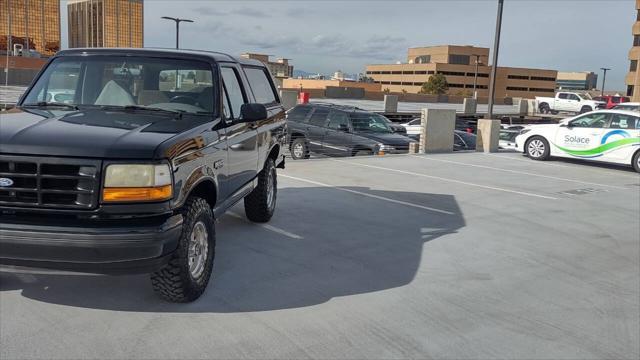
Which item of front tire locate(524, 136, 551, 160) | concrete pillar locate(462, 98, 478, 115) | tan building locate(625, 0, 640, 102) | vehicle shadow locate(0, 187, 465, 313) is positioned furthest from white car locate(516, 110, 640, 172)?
tan building locate(625, 0, 640, 102)

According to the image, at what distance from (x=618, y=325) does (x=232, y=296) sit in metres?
3.13

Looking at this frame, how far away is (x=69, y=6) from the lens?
11031 cm

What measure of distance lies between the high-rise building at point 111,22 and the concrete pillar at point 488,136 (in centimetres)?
8362

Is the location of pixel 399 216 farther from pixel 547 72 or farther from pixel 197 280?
pixel 547 72

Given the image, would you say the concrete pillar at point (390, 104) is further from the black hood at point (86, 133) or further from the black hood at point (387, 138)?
the black hood at point (86, 133)

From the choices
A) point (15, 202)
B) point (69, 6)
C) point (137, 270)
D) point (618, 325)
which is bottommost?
point (618, 325)

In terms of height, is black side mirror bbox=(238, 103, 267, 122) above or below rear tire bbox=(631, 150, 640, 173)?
above

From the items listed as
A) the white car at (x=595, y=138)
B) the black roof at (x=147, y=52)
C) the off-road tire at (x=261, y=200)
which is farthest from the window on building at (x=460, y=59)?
the black roof at (x=147, y=52)

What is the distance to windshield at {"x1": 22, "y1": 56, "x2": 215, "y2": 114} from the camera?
16.1ft

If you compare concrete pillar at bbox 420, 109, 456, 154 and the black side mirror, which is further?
concrete pillar at bbox 420, 109, 456, 154

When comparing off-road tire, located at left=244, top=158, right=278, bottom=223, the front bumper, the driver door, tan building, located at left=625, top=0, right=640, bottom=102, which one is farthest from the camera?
tan building, located at left=625, top=0, right=640, bottom=102

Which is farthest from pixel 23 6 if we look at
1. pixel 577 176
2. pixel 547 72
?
pixel 577 176

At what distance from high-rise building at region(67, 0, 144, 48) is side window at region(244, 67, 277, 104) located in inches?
3556

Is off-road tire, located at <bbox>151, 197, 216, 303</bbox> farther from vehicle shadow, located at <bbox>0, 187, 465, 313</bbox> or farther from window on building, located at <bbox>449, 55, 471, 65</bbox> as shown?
window on building, located at <bbox>449, 55, 471, 65</bbox>
